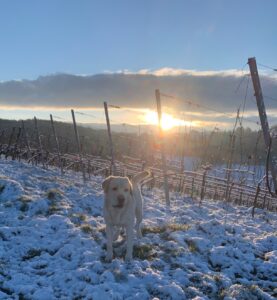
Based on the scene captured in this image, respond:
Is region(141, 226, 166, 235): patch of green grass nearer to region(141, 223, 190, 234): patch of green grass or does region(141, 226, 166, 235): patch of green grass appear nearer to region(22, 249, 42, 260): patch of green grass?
region(141, 223, 190, 234): patch of green grass

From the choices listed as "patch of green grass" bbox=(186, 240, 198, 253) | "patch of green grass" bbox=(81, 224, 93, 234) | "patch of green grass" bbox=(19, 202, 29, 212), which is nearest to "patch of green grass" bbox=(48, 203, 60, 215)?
"patch of green grass" bbox=(19, 202, 29, 212)

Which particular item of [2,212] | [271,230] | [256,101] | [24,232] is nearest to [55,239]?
[24,232]

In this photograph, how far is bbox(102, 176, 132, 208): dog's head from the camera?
812 cm

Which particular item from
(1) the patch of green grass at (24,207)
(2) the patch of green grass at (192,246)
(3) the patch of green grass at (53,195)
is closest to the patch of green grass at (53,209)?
(1) the patch of green grass at (24,207)

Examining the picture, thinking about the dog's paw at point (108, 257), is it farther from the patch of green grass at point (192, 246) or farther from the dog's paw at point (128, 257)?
the patch of green grass at point (192, 246)

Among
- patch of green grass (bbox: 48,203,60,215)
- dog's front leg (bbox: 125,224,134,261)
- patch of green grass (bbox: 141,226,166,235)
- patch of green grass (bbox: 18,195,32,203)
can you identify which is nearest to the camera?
dog's front leg (bbox: 125,224,134,261)

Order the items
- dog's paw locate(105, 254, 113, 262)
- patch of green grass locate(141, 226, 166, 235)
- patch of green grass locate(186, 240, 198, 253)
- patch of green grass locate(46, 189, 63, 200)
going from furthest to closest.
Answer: patch of green grass locate(46, 189, 63, 200)
patch of green grass locate(141, 226, 166, 235)
patch of green grass locate(186, 240, 198, 253)
dog's paw locate(105, 254, 113, 262)

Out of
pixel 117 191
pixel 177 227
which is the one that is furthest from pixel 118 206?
pixel 177 227

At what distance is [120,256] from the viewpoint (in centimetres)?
801

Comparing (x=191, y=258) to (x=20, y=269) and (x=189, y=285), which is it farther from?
(x=20, y=269)

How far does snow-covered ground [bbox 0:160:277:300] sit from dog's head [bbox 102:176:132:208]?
1.04 metres

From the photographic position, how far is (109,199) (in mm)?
8320

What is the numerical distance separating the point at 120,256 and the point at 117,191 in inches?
53.7

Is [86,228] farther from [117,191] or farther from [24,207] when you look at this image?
[24,207]
